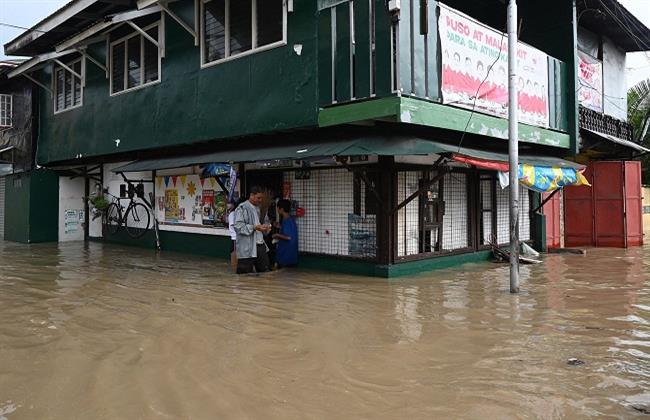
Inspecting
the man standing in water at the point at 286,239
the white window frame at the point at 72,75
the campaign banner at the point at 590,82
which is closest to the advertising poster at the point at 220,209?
the man standing in water at the point at 286,239

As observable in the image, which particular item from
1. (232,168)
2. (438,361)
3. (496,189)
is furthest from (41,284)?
(496,189)

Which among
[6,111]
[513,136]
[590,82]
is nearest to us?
[513,136]

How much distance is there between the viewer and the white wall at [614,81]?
16.5 m

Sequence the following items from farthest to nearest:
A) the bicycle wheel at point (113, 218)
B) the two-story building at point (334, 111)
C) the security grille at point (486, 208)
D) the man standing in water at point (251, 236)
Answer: the bicycle wheel at point (113, 218) < the security grille at point (486, 208) < the man standing in water at point (251, 236) < the two-story building at point (334, 111)

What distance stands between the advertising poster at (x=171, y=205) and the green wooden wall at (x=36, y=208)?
18.7 ft

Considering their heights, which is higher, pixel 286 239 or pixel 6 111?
pixel 6 111

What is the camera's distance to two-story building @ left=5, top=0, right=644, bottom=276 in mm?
8438

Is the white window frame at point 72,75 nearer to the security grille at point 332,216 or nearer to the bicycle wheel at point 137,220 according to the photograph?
the bicycle wheel at point 137,220

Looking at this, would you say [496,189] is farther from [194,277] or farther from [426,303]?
[194,277]

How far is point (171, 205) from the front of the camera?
14297 mm

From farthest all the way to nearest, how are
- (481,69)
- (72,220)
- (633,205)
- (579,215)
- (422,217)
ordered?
1. (72,220)
2. (579,215)
3. (633,205)
4. (422,217)
5. (481,69)

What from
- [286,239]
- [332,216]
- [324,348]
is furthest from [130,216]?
[324,348]

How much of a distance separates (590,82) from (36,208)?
17.9 meters

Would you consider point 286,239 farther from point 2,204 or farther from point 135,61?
point 2,204
